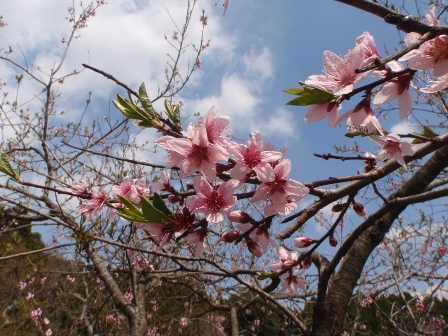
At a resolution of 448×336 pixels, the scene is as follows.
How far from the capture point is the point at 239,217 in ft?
3.38

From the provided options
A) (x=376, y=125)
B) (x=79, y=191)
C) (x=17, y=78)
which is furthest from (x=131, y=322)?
(x=17, y=78)

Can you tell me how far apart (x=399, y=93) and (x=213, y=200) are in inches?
23.3

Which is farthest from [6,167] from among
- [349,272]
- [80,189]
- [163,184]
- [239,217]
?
[349,272]

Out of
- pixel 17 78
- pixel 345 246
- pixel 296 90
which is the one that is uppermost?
pixel 17 78

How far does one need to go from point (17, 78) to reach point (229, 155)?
240 inches

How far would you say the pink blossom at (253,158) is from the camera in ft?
3.23

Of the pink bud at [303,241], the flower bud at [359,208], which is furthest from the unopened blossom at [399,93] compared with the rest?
the pink bud at [303,241]

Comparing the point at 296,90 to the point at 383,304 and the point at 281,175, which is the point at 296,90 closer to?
the point at 281,175

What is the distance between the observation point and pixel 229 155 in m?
1.00

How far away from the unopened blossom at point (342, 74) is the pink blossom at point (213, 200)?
35 cm

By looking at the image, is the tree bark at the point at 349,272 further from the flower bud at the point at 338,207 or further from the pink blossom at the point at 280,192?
the pink blossom at the point at 280,192

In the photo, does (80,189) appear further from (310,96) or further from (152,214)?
(310,96)

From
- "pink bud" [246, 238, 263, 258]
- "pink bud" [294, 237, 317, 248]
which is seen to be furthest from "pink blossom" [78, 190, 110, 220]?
"pink bud" [294, 237, 317, 248]

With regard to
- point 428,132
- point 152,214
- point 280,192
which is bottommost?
point 152,214
